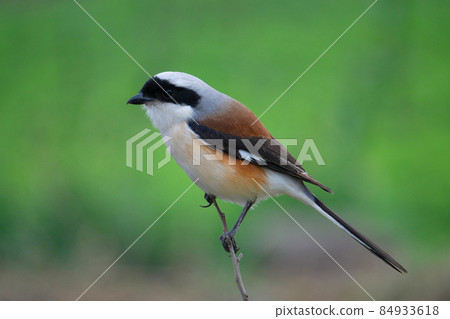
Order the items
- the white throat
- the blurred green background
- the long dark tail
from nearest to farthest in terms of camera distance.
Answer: the long dark tail < the white throat < the blurred green background

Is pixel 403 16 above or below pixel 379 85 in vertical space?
above

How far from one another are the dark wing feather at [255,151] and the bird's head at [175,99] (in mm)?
49

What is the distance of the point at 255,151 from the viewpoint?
1806 millimetres

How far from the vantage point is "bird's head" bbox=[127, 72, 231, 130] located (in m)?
1.71

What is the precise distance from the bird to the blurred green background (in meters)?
0.89

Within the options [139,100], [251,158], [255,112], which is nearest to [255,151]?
[251,158]

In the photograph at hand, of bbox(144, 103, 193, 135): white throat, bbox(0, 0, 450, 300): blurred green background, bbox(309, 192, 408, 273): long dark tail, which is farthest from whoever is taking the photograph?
bbox(0, 0, 450, 300): blurred green background

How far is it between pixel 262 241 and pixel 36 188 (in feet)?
3.78

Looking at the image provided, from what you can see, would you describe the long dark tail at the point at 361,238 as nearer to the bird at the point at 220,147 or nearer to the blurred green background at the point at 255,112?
the bird at the point at 220,147

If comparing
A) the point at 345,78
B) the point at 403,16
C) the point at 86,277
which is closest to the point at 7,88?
the point at 86,277

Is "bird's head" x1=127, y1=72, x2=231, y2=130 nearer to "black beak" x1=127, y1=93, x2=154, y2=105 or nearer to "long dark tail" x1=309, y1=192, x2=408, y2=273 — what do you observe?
"black beak" x1=127, y1=93, x2=154, y2=105

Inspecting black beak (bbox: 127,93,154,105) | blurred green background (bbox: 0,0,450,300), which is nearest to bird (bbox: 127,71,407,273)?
black beak (bbox: 127,93,154,105)

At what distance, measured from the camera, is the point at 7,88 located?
3.47 meters

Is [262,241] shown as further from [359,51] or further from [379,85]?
[359,51]
